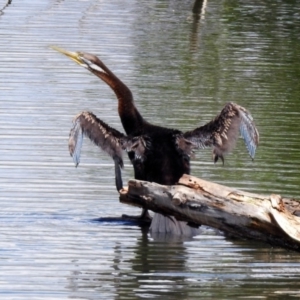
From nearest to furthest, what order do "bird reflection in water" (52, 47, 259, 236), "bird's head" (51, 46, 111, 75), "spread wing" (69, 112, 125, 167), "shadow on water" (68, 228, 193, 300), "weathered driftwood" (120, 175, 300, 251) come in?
1. "shadow on water" (68, 228, 193, 300)
2. "weathered driftwood" (120, 175, 300, 251)
3. "bird reflection in water" (52, 47, 259, 236)
4. "spread wing" (69, 112, 125, 167)
5. "bird's head" (51, 46, 111, 75)

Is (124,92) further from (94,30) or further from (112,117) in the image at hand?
(94,30)

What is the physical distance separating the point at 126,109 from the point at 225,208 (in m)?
1.88

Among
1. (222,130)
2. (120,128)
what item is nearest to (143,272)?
(222,130)

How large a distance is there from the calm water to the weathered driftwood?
0.31 metres

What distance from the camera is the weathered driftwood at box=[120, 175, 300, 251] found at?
8984 mm

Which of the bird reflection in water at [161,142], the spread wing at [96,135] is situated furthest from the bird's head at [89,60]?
the spread wing at [96,135]

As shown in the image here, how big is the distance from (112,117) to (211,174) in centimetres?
288

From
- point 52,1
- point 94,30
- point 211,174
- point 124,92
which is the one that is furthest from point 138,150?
point 52,1

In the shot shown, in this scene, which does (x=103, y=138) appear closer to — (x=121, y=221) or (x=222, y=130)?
(x=121, y=221)

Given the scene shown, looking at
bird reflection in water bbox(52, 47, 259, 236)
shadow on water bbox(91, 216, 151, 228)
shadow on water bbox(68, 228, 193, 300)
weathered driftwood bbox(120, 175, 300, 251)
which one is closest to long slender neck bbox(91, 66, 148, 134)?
bird reflection in water bbox(52, 47, 259, 236)

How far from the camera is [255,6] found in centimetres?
2717

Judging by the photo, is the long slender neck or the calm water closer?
the calm water

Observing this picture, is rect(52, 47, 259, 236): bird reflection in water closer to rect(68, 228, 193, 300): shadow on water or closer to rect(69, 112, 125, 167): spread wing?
rect(69, 112, 125, 167): spread wing

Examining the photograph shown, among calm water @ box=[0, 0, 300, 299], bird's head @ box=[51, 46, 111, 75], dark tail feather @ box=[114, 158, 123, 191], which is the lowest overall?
calm water @ box=[0, 0, 300, 299]
